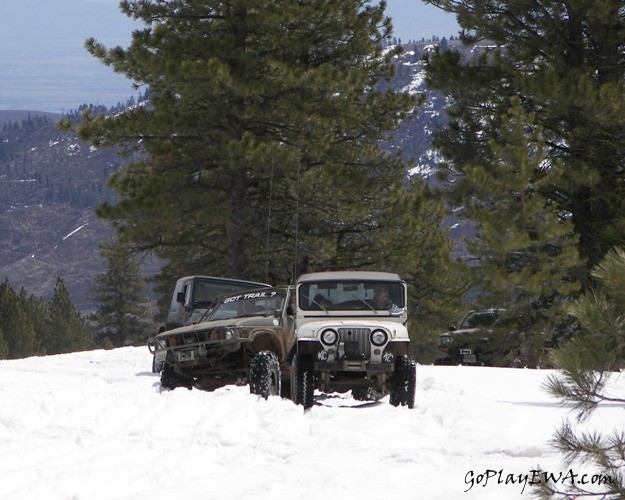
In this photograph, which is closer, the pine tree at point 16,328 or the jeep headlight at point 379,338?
the jeep headlight at point 379,338

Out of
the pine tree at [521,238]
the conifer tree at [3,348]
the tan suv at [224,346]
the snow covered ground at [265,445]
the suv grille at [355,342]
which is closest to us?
the snow covered ground at [265,445]

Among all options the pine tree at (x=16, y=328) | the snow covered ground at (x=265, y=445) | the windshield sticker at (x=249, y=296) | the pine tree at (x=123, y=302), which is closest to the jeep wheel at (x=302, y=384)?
the snow covered ground at (x=265, y=445)

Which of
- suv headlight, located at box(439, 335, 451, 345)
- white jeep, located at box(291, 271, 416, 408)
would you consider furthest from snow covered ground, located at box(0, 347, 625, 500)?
suv headlight, located at box(439, 335, 451, 345)

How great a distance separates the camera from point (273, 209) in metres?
33.7

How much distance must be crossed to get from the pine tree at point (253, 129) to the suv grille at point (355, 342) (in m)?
17.1

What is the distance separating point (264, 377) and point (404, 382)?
5.75 ft

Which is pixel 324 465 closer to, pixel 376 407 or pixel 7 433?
pixel 7 433

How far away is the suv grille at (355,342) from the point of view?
13.2 meters

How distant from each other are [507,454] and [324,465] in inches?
65.9

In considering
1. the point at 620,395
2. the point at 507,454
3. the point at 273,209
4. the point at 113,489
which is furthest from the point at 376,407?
the point at 273,209

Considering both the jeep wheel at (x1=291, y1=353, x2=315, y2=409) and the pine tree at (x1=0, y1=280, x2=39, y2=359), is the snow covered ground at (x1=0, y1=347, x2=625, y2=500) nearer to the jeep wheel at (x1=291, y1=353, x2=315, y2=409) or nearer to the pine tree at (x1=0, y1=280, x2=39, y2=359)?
the jeep wheel at (x1=291, y1=353, x2=315, y2=409)

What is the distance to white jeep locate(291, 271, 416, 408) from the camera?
1311cm

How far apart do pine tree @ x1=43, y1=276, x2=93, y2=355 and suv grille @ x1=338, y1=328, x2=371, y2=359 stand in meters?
106

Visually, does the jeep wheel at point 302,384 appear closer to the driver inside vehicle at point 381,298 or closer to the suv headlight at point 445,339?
the driver inside vehicle at point 381,298
